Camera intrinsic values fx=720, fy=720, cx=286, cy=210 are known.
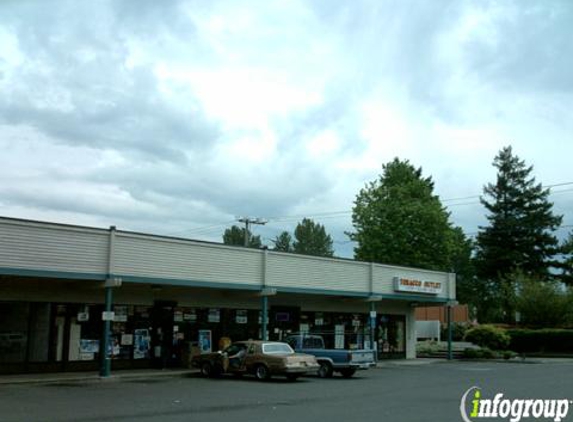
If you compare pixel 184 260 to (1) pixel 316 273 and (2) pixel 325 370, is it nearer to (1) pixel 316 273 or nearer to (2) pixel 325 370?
(2) pixel 325 370

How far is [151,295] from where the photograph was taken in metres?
30.6

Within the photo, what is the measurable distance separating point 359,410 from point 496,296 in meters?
70.0

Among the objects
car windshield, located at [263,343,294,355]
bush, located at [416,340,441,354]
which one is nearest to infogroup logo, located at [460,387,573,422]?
car windshield, located at [263,343,294,355]

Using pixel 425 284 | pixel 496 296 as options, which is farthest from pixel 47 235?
pixel 496 296

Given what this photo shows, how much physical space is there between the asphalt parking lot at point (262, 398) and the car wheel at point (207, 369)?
72 centimetres

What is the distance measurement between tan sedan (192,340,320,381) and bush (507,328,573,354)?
106 feet

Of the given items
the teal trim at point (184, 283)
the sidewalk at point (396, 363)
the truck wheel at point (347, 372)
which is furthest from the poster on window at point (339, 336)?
the truck wheel at point (347, 372)

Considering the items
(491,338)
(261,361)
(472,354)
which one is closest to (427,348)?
(491,338)

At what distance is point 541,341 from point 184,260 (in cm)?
3376

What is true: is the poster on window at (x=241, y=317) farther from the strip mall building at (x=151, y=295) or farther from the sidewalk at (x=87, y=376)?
the sidewalk at (x=87, y=376)

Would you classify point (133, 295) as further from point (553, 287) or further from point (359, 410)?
point (553, 287)

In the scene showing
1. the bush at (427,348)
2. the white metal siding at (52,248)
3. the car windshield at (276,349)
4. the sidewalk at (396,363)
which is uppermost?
the white metal siding at (52,248)

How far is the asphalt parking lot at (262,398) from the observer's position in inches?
582

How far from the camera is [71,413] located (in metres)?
15.3
